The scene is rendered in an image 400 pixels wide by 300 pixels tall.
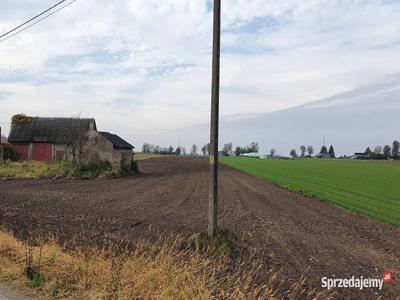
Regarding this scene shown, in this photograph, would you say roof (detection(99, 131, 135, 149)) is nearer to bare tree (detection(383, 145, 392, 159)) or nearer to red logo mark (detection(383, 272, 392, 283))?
→ red logo mark (detection(383, 272, 392, 283))

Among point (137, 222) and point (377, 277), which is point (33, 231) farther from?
point (377, 277)

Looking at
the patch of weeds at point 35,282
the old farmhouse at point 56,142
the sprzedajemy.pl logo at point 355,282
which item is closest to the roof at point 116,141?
the old farmhouse at point 56,142

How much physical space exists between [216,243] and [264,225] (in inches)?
199

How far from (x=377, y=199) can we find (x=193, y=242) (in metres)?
18.1

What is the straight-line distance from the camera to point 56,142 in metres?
51.3

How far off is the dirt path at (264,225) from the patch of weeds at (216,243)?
84 centimetres

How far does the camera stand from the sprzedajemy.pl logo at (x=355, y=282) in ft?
24.7

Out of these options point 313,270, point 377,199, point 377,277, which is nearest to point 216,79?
point 313,270

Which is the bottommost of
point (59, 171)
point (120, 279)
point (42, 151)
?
point (120, 279)

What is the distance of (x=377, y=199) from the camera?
946 inches

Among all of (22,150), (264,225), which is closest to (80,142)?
(22,150)

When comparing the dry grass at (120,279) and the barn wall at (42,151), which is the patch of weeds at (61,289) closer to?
the dry grass at (120,279)

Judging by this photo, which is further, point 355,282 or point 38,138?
point 38,138

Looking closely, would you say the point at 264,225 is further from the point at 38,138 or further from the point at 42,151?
the point at 38,138
